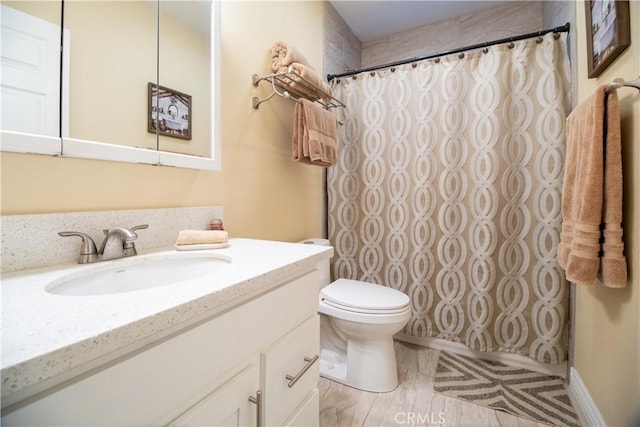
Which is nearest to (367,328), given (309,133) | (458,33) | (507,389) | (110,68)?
(507,389)

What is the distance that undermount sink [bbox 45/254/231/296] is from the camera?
2.08 feet

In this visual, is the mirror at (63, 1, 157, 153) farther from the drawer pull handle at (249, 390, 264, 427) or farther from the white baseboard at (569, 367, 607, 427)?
the white baseboard at (569, 367, 607, 427)

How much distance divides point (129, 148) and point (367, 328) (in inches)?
47.3

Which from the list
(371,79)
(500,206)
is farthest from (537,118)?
(371,79)

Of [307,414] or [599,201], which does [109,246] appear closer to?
[307,414]

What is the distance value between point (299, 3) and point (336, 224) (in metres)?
1.45

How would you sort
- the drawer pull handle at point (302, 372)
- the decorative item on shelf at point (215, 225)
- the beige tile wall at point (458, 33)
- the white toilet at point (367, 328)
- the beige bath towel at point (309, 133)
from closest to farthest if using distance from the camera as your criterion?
the drawer pull handle at point (302, 372)
the decorative item on shelf at point (215, 225)
the white toilet at point (367, 328)
the beige bath towel at point (309, 133)
the beige tile wall at point (458, 33)

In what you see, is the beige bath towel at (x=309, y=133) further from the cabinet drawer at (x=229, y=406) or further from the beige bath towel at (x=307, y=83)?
the cabinet drawer at (x=229, y=406)

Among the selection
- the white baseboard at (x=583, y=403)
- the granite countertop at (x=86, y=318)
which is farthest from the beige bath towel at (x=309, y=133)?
the white baseboard at (x=583, y=403)

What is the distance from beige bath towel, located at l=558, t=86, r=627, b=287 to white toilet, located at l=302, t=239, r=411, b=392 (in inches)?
27.7

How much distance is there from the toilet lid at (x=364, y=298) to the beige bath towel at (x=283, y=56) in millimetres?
1202

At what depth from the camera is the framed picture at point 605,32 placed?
866 millimetres

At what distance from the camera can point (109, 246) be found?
75 cm

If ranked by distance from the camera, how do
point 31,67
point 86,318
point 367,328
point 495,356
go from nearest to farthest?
1. point 86,318
2. point 31,67
3. point 367,328
4. point 495,356
